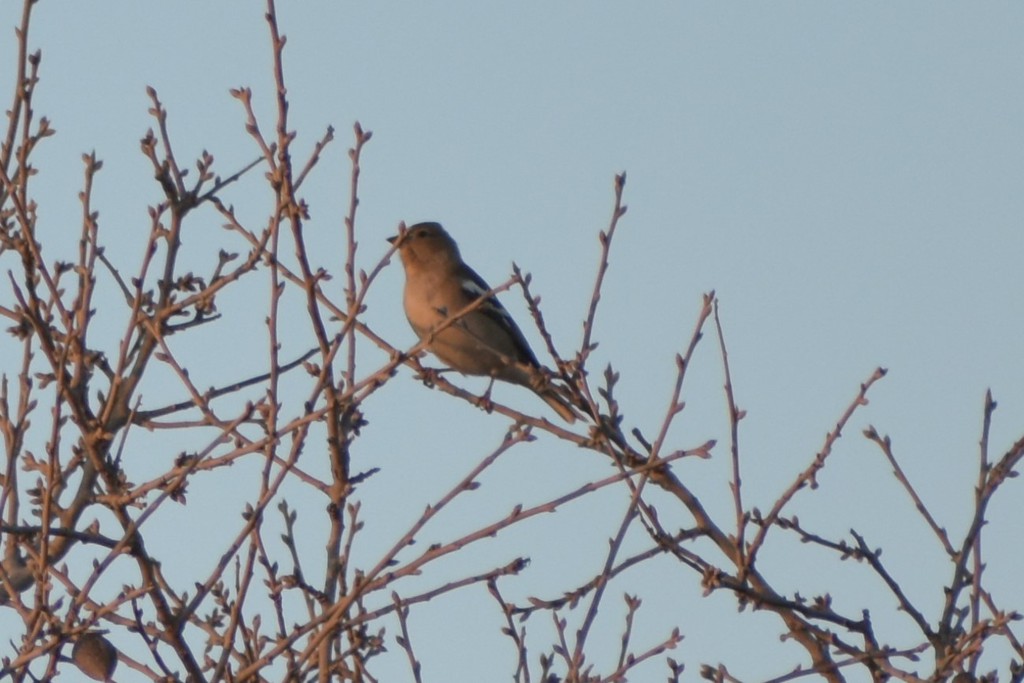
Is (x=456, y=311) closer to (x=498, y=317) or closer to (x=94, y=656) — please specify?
(x=498, y=317)

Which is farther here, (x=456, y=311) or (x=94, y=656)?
(x=456, y=311)

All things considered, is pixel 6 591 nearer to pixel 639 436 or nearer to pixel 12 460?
pixel 12 460

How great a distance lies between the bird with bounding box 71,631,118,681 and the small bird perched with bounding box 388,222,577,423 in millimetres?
4862

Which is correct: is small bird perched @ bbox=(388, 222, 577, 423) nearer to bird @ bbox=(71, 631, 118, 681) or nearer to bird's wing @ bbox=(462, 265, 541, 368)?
bird's wing @ bbox=(462, 265, 541, 368)

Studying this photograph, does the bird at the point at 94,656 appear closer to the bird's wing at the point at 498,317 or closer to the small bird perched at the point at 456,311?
the small bird perched at the point at 456,311

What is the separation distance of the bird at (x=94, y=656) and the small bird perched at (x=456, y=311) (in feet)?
15.9

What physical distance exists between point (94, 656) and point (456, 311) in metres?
5.07

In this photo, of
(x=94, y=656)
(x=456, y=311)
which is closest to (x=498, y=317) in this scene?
(x=456, y=311)

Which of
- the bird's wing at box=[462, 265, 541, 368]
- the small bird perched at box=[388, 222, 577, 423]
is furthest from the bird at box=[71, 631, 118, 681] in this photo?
the bird's wing at box=[462, 265, 541, 368]

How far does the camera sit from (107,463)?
4.30 m

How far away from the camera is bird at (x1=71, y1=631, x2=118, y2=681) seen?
4.08 metres

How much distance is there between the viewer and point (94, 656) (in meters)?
4.09

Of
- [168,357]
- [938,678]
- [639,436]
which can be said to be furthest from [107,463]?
[938,678]

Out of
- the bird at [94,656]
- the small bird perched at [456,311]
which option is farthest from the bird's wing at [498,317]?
the bird at [94,656]
